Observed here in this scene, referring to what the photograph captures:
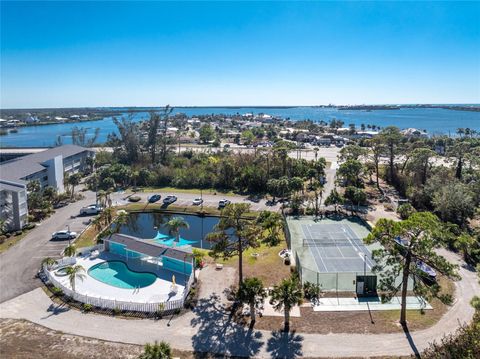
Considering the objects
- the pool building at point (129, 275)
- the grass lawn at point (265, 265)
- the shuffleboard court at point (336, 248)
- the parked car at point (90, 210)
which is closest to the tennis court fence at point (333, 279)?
the shuffleboard court at point (336, 248)

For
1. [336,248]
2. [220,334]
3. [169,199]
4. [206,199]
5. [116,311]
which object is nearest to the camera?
[220,334]

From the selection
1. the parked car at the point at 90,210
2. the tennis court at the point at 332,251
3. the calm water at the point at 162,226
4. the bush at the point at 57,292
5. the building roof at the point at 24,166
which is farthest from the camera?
the building roof at the point at 24,166

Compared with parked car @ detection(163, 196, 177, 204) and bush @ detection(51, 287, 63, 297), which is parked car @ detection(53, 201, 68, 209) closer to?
parked car @ detection(163, 196, 177, 204)

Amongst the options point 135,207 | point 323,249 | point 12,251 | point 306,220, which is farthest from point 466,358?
point 135,207

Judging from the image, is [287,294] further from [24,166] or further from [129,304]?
[24,166]

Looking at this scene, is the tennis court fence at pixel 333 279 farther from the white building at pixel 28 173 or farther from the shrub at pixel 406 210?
the white building at pixel 28 173

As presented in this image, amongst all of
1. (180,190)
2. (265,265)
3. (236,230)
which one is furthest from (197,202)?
(236,230)

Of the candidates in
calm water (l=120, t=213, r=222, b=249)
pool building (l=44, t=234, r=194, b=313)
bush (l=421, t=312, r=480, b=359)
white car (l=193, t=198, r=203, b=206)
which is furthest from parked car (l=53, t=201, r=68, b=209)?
bush (l=421, t=312, r=480, b=359)
